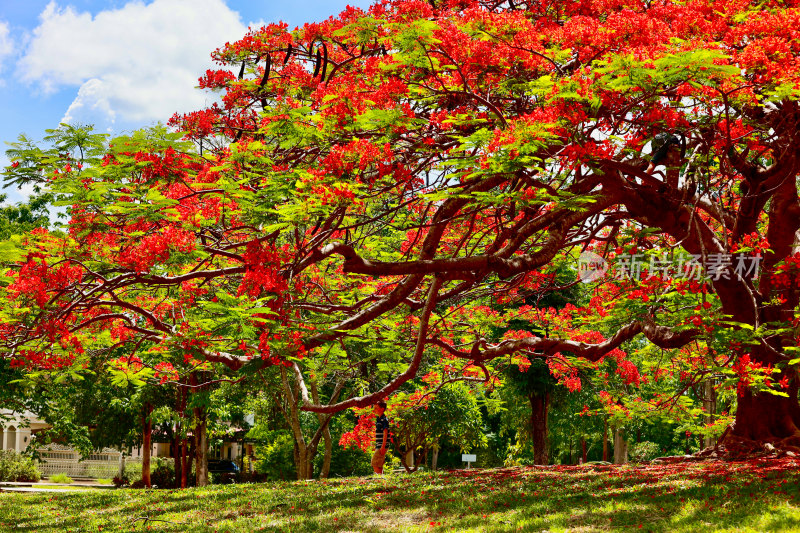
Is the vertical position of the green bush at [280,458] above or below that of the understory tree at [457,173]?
below

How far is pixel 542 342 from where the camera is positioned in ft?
37.3

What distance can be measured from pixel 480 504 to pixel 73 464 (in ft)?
103

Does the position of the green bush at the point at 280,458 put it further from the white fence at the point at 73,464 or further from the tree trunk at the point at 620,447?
the white fence at the point at 73,464

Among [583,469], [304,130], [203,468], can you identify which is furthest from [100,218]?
[203,468]

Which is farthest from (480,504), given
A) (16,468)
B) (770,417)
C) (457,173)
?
(16,468)

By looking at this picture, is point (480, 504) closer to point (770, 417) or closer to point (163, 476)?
point (770, 417)

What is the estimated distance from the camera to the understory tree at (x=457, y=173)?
23.2 ft

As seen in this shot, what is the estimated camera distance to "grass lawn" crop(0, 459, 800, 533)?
623 centimetres

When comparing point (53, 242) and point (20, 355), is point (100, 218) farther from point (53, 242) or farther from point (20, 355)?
point (20, 355)

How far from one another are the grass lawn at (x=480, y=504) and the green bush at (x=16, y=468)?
1862 cm

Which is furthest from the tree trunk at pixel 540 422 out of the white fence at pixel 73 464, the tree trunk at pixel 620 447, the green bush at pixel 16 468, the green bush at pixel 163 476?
the white fence at pixel 73 464

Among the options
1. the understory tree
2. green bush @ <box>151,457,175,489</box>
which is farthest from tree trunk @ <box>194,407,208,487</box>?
the understory tree

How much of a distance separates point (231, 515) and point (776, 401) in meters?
7.94

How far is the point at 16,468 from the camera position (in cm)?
2777
